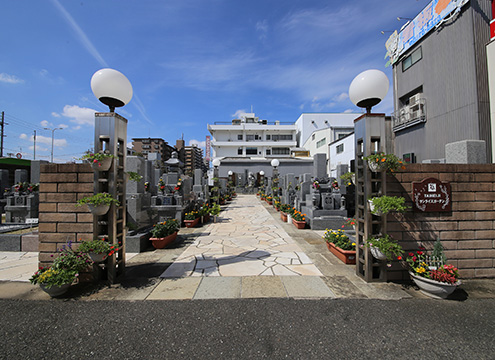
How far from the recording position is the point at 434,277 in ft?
10.9

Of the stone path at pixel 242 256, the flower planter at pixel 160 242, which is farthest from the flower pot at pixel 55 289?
the flower planter at pixel 160 242

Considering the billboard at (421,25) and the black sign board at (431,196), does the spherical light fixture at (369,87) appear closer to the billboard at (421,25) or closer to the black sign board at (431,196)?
the black sign board at (431,196)

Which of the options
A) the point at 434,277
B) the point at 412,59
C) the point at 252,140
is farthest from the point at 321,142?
the point at 434,277

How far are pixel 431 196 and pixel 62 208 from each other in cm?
680

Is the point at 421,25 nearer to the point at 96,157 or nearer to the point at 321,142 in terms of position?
the point at 96,157

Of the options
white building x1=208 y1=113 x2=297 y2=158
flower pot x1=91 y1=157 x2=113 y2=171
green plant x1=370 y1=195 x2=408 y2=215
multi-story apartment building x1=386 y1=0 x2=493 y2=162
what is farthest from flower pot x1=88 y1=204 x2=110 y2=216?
white building x1=208 y1=113 x2=297 y2=158

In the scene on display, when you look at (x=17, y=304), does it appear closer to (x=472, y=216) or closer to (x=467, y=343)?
(x=467, y=343)

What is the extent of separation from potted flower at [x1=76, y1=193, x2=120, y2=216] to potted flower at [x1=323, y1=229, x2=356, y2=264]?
4.87m

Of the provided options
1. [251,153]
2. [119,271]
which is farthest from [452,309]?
[251,153]

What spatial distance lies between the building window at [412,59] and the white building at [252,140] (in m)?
31.7

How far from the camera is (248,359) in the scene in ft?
7.17

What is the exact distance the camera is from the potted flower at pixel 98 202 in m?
3.48

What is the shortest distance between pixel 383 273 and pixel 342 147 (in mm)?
26252

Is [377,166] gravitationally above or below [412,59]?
below
